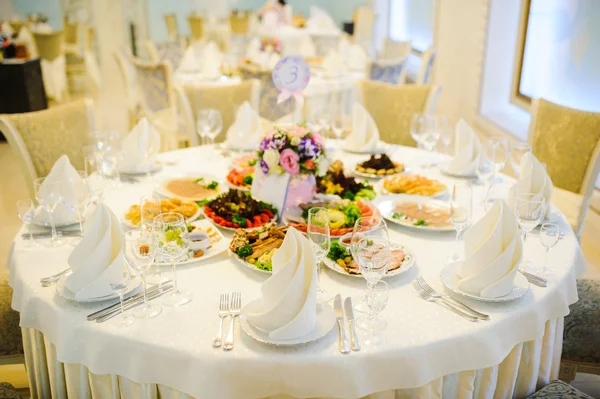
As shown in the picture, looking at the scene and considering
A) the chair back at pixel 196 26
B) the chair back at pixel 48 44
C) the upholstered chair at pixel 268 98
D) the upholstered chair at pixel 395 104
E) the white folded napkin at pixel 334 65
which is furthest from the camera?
the chair back at pixel 196 26

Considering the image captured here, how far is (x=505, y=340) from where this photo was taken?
1548mm

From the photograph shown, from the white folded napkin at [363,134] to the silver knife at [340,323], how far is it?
1514 millimetres

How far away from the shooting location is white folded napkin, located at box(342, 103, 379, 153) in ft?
9.89

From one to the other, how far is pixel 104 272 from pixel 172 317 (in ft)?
0.77

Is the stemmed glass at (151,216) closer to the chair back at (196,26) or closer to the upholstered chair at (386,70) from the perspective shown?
the upholstered chair at (386,70)

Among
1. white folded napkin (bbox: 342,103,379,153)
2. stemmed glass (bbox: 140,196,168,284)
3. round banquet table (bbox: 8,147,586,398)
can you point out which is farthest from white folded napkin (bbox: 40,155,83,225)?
white folded napkin (bbox: 342,103,379,153)

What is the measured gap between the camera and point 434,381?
151 centimetres

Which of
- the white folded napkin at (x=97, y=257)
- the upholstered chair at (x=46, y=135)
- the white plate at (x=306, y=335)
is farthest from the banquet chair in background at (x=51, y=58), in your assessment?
the white plate at (x=306, y=335)

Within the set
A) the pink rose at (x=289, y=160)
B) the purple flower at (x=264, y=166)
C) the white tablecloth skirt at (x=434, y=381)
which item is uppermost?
the pink rose at (x=289, y=160)

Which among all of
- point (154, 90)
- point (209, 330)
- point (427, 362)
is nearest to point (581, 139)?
point (427, 362)

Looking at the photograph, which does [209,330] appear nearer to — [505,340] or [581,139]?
[505,340]

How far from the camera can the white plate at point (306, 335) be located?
1.42 m

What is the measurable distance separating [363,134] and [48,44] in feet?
23.9

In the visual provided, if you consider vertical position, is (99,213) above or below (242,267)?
above
